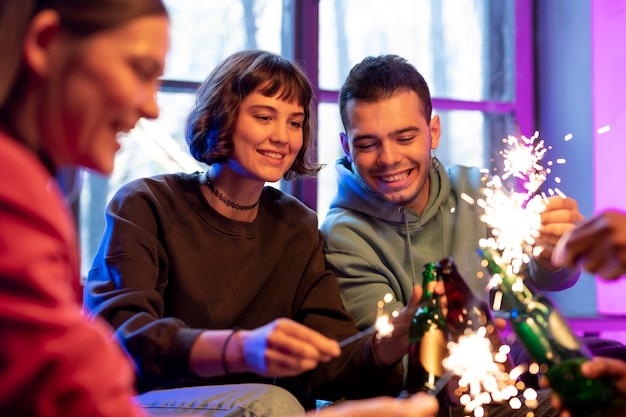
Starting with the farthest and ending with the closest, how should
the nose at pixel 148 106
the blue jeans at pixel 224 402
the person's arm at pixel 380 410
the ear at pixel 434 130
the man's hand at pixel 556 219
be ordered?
the ear at pixel 434 130
the man's hand at pixel 556 219
the blue jeans at pixel 224 402
the nose at pixel 148 106
the person's arm at pixel 380 410

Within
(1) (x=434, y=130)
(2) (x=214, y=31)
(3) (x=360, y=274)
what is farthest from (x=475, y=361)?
(2) (x=214, y=31)

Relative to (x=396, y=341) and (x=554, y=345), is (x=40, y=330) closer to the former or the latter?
(x=554, y=345)

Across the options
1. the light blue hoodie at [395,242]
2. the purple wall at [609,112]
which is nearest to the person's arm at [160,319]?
the light blue hoodie at [395,242]

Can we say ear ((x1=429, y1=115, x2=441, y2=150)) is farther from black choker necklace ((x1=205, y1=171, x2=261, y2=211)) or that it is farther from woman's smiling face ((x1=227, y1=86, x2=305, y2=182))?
black choker necklace ((x1=205, y1=171, x2=261, y2=211))

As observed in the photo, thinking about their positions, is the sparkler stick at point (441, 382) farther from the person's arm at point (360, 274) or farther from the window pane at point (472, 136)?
the window pane at point (472, 136)

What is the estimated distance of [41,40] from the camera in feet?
2.76

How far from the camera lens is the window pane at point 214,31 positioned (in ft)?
8.37

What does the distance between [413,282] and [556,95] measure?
130 centimetres

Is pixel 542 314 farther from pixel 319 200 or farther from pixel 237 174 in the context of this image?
pixel 319 200

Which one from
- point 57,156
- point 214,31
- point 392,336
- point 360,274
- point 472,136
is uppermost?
point 214,31

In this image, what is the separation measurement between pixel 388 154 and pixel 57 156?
1209mm

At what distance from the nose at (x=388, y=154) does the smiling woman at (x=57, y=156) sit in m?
1.10

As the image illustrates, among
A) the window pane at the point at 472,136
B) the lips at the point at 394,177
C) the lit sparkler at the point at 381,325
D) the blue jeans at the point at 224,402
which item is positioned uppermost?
the window pane at the point at 472,136

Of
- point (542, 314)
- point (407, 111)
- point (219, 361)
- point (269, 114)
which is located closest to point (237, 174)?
point (269, 114)
